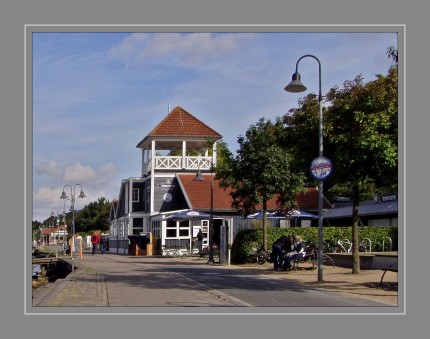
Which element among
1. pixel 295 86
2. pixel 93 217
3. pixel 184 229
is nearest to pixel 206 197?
pixel 184 229

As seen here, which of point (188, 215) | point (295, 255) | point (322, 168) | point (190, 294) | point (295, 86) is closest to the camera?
point (190, 294)

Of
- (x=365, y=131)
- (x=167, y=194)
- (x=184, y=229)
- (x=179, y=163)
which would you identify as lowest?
(x=184, y=229)

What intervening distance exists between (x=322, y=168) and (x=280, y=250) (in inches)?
292

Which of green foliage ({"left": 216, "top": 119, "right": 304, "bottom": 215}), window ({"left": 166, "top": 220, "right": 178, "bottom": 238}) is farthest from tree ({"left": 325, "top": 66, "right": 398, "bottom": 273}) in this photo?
window ({"left": 166, "top": 220, "right": 178, "bottom": 238})

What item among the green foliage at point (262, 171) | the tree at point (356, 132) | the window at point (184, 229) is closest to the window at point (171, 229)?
the window at point (184, 229)

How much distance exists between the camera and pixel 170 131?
151ft

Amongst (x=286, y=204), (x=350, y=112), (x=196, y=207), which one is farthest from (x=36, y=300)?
(x=196, y=207)

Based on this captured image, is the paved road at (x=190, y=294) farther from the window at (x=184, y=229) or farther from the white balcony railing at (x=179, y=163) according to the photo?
the white balcony railing at (x=179, y=163)

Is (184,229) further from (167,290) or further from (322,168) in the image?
(167,290)

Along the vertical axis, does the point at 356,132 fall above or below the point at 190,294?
above

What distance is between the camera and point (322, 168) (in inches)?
714

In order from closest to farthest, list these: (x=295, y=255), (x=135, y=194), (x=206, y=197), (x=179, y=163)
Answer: (x=295, y=255)
(x=206, y=197)
(x=179, y=163)
(x=135, y=194)

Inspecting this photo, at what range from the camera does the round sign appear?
59.2 feet

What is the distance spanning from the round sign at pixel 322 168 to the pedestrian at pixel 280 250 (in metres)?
7.21
